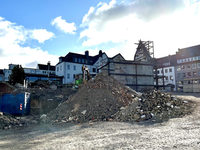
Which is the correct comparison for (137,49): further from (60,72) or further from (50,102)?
(60,72)

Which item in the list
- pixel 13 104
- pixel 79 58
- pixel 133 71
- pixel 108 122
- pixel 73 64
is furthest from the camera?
pixel 79 58

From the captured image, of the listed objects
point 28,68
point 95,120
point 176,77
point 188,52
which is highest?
point 188,52

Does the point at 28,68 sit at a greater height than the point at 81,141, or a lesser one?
greater

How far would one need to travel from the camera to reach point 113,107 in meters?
12.7

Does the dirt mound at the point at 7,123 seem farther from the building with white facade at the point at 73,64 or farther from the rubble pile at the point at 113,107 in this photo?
the building with white facade at the point at 73,64

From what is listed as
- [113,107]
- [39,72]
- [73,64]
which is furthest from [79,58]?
[113,107]

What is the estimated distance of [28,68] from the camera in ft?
169

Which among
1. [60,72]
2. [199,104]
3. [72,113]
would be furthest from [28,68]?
[199,104]

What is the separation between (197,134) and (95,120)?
646 centimetres

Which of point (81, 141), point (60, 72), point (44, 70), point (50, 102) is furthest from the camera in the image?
point (44, 70)

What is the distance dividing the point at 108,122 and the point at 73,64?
35.7 metres

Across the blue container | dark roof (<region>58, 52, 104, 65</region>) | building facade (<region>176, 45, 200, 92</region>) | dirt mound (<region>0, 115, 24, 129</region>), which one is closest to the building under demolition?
Result: the blue container

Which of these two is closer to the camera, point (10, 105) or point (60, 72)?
point (10, 105)

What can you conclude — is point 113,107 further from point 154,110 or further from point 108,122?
point 154,110
